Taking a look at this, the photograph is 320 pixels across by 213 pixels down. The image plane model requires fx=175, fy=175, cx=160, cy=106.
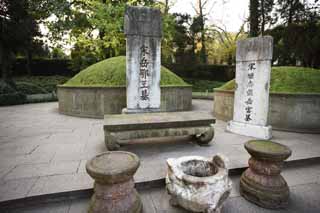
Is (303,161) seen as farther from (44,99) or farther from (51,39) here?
(51,39)

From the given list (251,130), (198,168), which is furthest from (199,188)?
(251,130)

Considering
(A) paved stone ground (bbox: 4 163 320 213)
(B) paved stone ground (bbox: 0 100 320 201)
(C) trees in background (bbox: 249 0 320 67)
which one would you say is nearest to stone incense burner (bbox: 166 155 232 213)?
(A) paved stone ground (bbox: 4 163 320 213)

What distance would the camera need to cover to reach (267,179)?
2.33 meters

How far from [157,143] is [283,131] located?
391 centimetres

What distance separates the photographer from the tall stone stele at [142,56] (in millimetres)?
4734

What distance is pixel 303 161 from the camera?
3357 millimetres

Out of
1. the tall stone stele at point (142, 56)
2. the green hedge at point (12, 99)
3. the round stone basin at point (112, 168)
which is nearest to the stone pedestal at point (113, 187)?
the round stone basin at point (112, 168)

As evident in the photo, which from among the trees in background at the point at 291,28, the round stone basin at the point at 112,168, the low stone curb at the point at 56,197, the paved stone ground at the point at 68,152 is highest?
the trees in background at the point at 291,28

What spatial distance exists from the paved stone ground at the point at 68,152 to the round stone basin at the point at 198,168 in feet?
1.98

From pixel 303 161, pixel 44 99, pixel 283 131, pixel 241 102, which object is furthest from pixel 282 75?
pixel 44 99

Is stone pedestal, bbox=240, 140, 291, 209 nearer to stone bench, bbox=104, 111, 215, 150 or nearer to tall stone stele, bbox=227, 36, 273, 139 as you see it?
stone bench, bbox=104, 111, 215, 150

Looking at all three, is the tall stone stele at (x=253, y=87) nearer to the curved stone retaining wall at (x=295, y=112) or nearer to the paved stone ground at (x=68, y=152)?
the paved stone ground at (x=68, y=152)

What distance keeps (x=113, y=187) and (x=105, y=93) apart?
5.38 m

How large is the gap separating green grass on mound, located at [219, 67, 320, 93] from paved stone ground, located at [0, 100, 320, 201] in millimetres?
1446
